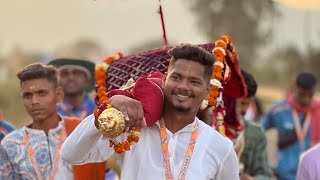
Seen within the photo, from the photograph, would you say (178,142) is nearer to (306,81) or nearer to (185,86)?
(185,86)


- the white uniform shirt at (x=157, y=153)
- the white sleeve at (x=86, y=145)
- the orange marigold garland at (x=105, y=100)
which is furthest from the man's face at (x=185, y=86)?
the white sleeve at (x=86, y=145)

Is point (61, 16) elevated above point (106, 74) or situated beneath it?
situated beneath

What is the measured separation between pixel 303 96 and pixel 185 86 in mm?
5737

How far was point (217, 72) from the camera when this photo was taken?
6.95 meters

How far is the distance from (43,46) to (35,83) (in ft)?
104

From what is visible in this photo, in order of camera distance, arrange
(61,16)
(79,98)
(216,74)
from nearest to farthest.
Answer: (216,74)
(79,98)
(61,16)

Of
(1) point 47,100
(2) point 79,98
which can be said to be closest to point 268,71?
(2) point 79,98

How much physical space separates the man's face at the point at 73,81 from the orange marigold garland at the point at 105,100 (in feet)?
10.1

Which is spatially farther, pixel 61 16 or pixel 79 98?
pixel 61 16

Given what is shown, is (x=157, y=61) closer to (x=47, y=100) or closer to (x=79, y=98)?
(x=47, y=100)

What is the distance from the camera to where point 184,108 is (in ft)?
19.2

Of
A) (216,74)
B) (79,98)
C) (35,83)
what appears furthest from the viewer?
(79,98)

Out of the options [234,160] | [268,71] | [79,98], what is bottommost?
[268,71]

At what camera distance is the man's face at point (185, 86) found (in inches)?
230
